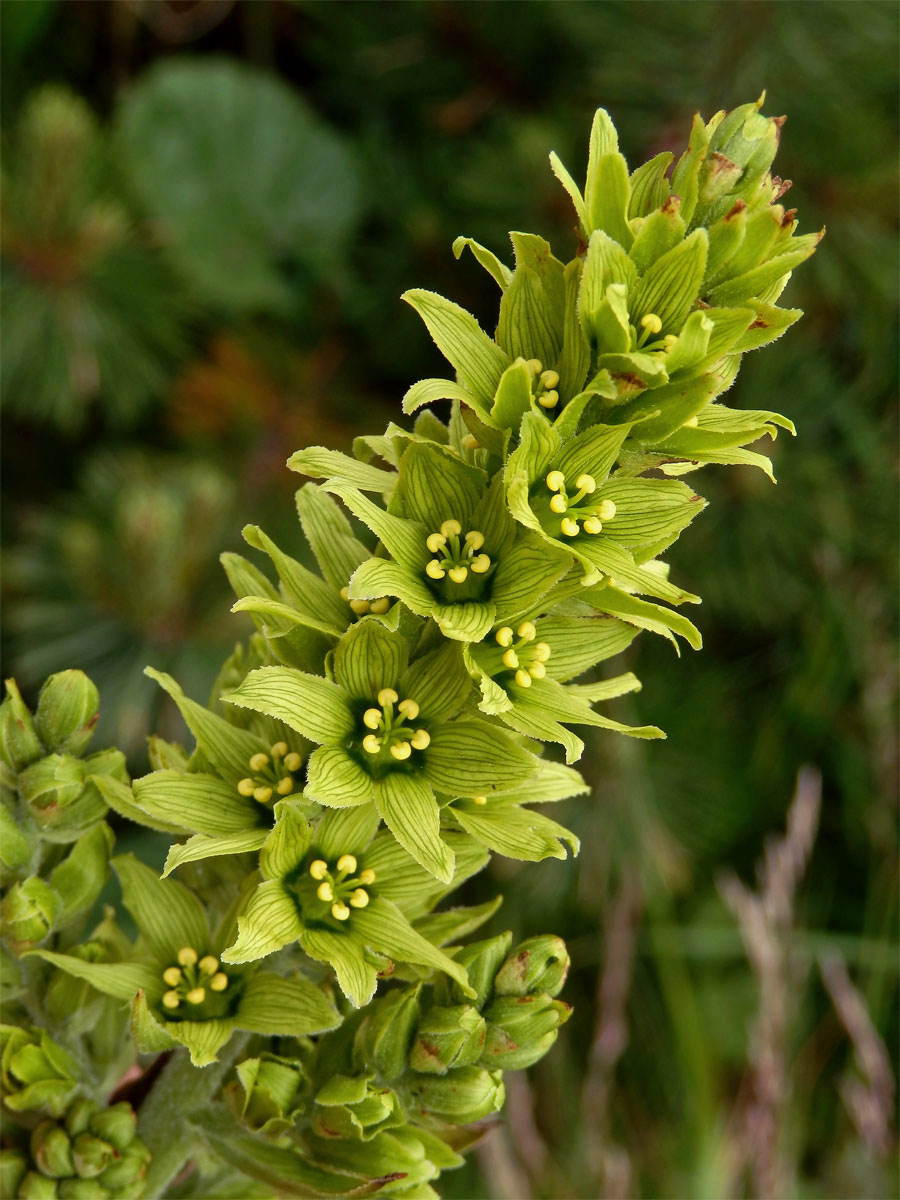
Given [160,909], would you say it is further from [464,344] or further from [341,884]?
[464,344]

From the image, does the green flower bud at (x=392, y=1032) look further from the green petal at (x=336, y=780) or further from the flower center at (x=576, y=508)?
the flower center at (x=576, y=508)

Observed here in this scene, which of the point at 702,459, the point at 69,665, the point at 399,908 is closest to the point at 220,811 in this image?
the point at 399,908

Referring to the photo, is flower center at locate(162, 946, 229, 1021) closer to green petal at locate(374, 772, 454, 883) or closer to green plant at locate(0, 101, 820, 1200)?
green plant at locate(0, 101, 820, 1200)

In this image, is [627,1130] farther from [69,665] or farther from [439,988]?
[439,988]

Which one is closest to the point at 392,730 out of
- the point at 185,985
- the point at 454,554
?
the point at 454,554

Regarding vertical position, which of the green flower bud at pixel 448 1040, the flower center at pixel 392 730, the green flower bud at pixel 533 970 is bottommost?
the green flower bud at pixel 448 1040

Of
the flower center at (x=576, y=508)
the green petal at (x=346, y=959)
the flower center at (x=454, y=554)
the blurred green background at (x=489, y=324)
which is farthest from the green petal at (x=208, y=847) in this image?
the blurred green background at (x=489, y=324)
